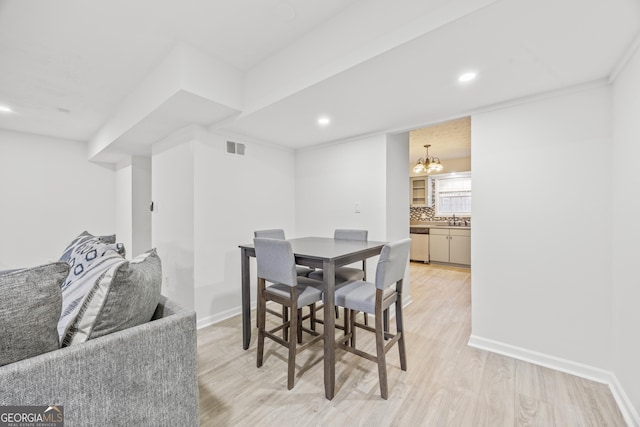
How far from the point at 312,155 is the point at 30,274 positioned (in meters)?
3.14

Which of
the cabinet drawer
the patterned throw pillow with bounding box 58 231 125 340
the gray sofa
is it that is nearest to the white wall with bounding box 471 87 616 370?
the gray sofa

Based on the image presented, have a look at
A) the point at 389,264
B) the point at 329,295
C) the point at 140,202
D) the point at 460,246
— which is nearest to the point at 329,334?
the point at 329,295

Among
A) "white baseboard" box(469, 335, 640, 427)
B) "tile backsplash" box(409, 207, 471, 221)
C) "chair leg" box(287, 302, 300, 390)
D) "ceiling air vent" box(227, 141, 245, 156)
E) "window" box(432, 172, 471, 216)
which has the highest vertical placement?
"ceiling air vent" box(227, 141, 245, 156)

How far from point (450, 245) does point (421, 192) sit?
5.09ft

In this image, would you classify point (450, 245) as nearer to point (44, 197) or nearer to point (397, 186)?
point (397, 186)

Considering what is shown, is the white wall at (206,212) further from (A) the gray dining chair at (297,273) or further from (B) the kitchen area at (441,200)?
(B) the kitchen area at (441,200)

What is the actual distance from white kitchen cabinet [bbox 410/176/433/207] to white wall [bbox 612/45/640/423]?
4.61 m

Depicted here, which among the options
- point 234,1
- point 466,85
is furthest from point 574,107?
point 234,1

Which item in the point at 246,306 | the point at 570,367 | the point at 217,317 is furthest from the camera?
the point at 217,317

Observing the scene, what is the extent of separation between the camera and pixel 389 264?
64.2 inches

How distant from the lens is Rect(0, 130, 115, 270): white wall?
12.4 feet

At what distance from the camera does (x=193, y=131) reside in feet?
9.02

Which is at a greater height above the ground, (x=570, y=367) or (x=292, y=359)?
(x=292, y=359)

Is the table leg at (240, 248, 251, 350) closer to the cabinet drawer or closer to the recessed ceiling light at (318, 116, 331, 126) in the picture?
the recessed ceiling light at (318, 116, 331, 126)
